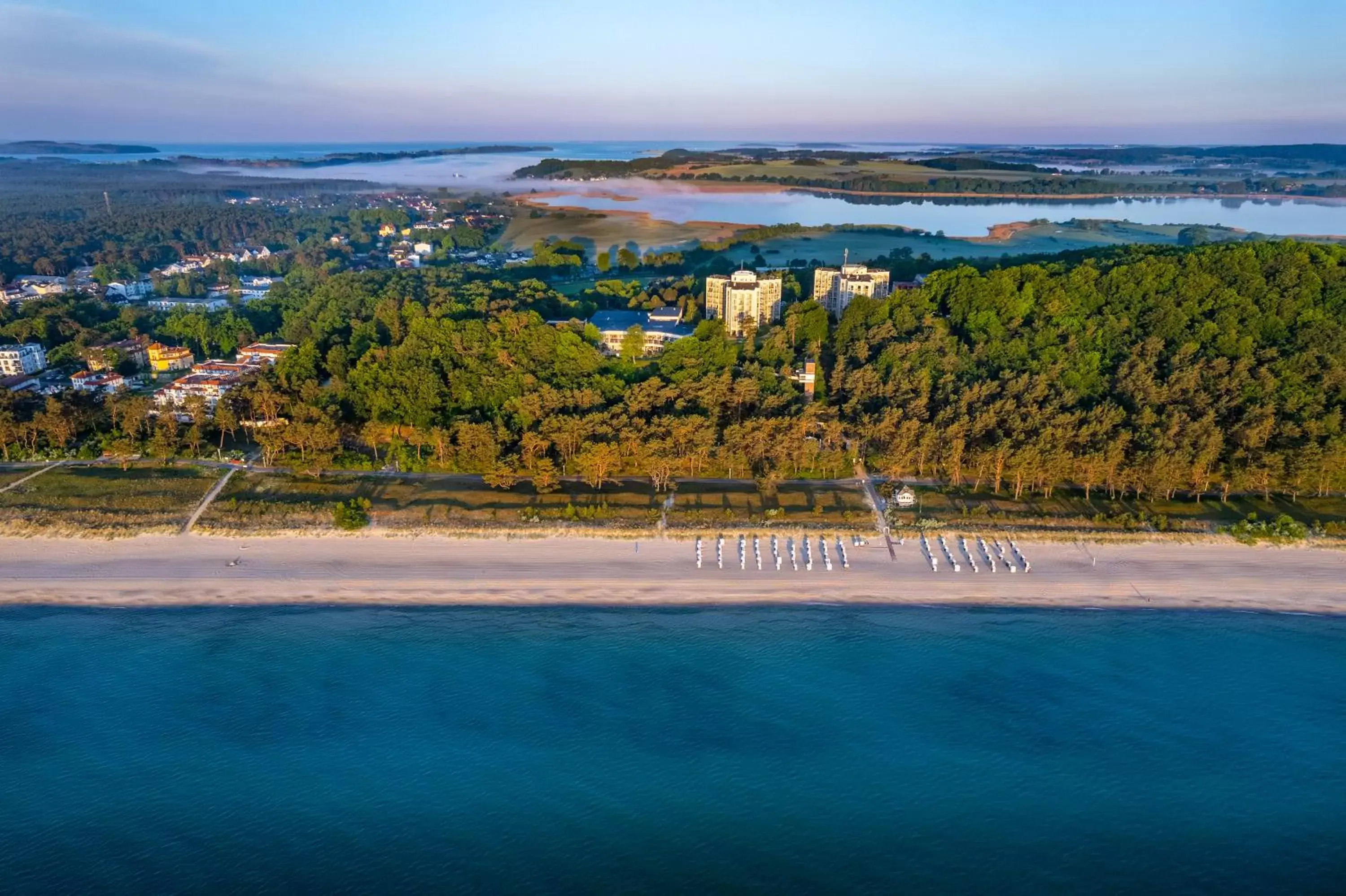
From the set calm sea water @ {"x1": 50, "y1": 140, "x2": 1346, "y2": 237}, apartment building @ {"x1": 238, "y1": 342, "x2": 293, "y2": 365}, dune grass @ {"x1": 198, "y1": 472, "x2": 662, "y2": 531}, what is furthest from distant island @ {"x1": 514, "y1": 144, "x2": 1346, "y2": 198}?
dune grass @ {"x1": 198, "y1": 472, "x2": 662, "y2": 531}

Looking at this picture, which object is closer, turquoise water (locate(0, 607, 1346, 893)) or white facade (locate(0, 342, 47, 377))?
turquoise water (locate(0, 607, 1346, 893))

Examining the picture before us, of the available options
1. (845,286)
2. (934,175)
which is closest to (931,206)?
(934,175)

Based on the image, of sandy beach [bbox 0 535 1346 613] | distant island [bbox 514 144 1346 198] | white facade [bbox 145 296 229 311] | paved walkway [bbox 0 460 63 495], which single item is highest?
distant island [bbox 514 144 1346 198]

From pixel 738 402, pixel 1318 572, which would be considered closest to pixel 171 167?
pixel 738 402

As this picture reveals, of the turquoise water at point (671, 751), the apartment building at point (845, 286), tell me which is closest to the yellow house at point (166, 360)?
the turquoise water at point (671, 751)

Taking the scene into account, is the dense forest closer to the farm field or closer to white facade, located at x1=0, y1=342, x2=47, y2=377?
white facade, located at x1=0, y1=342, x2=47, y2=377

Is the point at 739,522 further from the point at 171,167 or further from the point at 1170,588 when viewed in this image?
the point at 171,167
